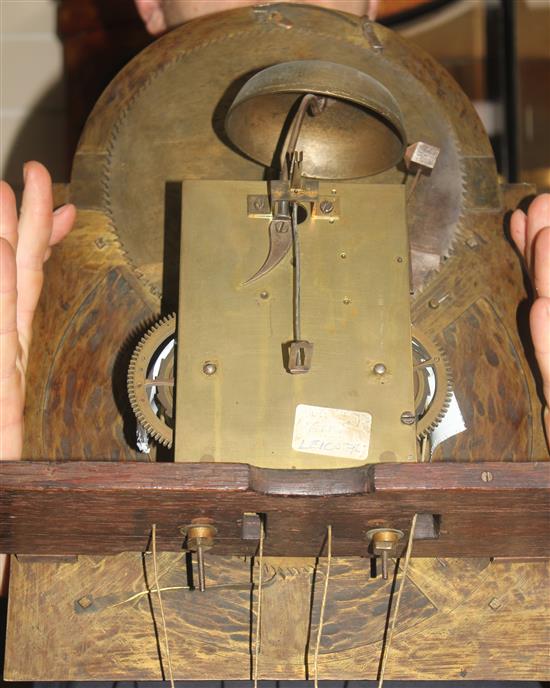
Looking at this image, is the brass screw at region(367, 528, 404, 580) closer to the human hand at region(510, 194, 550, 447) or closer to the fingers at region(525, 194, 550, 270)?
the human hand at region(510, 194, 550, 447)

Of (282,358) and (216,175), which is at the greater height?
(216,175)

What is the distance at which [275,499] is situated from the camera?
1.29 meters

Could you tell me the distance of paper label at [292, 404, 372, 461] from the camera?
1.40 m

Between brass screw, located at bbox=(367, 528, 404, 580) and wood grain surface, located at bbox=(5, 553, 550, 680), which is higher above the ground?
brass screw, located at bbox=(367, 528, 404, 580)

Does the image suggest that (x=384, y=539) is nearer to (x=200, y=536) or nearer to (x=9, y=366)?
(x=200, y=536)

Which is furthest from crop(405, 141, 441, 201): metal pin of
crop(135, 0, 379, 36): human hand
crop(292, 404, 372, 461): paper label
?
crop(292, 404, 372, 461): paper label

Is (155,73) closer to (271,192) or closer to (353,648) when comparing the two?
(271,192)

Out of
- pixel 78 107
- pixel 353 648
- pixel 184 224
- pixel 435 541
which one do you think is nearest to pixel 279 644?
pixel 353 648

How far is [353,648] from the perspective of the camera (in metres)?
1.61

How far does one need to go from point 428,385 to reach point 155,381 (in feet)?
1.25

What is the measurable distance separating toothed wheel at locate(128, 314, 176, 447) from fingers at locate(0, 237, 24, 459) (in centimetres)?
18

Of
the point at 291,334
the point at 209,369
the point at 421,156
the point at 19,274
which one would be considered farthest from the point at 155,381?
the point at 421,156

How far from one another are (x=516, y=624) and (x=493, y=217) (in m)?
0.66

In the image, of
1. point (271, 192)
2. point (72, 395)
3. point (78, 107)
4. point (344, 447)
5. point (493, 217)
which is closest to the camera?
point (344, 447)
